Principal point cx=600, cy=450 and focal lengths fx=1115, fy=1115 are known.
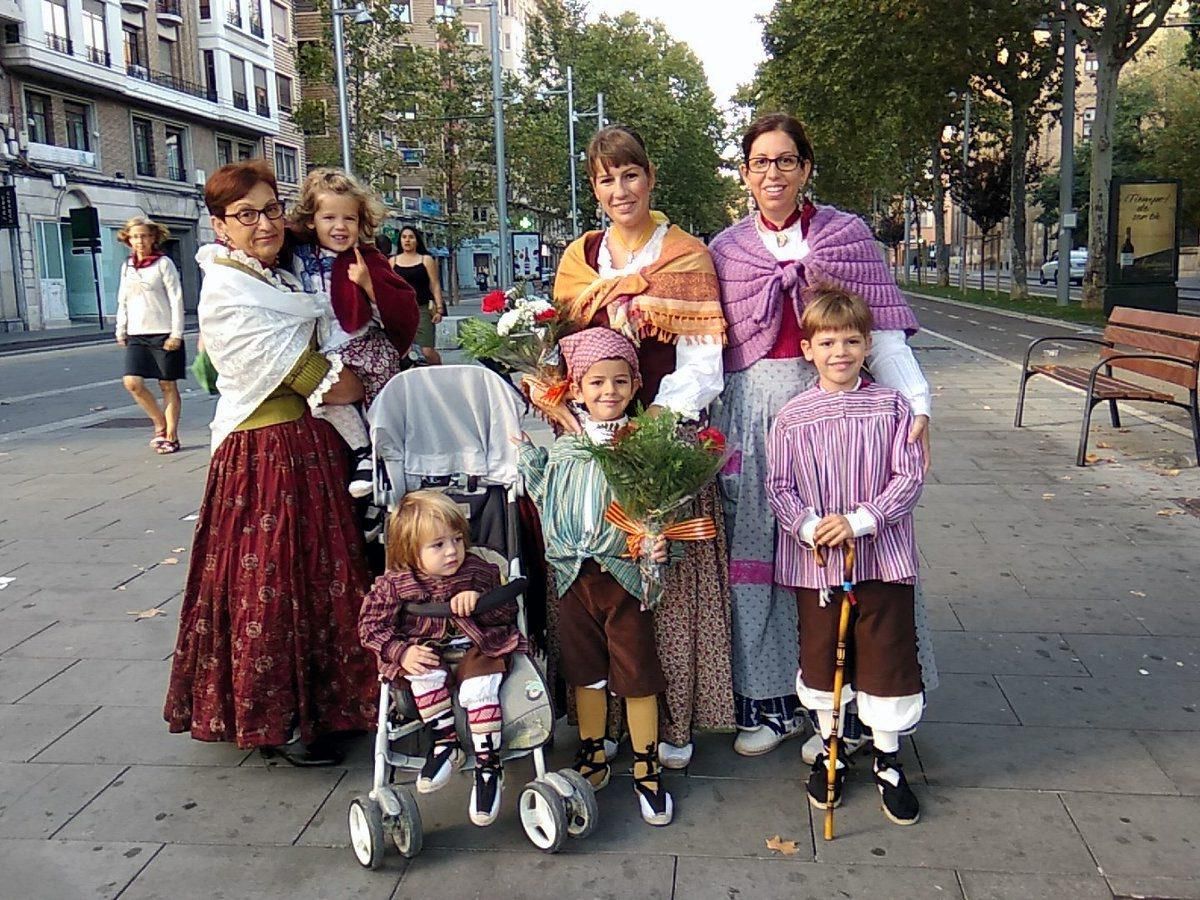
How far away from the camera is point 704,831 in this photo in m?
3.20

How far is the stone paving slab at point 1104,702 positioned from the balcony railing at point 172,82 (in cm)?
3954

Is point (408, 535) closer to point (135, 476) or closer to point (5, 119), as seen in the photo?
point (135, 476)

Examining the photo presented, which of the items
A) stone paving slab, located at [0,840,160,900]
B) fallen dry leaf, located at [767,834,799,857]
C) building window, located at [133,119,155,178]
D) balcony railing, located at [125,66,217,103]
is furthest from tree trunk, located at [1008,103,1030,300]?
stone paving slab, located at [0,840,160,900]

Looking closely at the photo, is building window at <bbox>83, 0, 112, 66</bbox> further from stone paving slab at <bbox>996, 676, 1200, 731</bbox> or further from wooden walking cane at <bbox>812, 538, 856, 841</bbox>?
wooden walking cane at <bbox>812, 538, 856, 841</bbox>

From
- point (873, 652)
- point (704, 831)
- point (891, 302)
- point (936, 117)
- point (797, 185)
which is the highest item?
point (936, 117)

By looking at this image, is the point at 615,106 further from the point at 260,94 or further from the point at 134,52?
the point at 134,52

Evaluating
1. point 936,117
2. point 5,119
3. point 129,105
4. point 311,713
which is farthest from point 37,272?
point 311,713

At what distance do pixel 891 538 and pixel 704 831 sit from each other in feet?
3.28

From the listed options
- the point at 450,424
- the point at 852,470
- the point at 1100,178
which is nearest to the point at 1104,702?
the point at 852,470

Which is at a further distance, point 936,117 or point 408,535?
point 936,117

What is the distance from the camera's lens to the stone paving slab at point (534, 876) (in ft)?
9.50

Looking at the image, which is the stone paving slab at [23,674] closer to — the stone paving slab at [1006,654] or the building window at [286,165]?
the stone paving slab at [1006,654]

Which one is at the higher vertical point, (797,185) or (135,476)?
(797,185)

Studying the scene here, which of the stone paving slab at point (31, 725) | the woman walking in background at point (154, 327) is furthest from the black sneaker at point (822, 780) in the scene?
the woman walking in background at point (154, 327)
